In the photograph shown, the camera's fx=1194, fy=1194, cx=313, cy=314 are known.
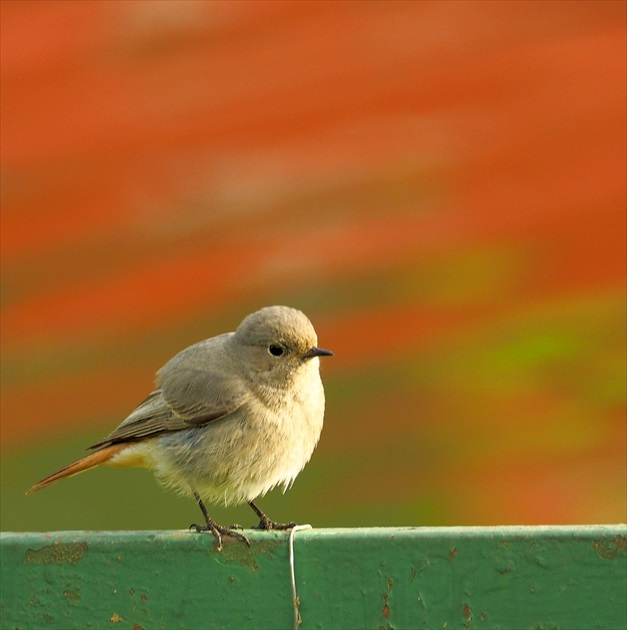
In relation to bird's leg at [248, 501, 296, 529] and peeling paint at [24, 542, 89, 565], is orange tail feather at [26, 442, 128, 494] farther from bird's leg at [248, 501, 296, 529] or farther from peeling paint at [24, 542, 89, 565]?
peeling paint at [24, 542, 89, 565]

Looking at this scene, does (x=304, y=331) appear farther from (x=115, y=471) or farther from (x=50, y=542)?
(x=115, y=471)

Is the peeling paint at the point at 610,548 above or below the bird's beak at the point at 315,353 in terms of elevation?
below

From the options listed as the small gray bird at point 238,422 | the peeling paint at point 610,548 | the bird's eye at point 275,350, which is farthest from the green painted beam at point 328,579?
the bird's eye at point 275,350

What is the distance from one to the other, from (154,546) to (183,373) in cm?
138

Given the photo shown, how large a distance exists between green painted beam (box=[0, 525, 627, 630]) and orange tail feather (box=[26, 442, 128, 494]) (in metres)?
1.05

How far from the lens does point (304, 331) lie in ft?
14.1

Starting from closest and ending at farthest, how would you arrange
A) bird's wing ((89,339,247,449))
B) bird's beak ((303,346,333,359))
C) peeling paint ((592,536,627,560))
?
1. peeling paint ((592,536,627,560))
2. bird's beak ((303,346,333,359))
3. bird's wing ((89,339,247,449))

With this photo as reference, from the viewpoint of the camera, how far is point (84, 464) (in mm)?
4332

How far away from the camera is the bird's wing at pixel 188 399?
14.0 ft

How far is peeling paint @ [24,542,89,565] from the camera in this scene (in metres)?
3.21

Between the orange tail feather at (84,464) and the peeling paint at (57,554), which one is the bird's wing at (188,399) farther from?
the peeling paint at (57,554)

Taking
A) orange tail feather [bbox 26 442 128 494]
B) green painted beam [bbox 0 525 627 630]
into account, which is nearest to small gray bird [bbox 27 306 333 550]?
orange tail feather [bbox 26 442 128 494]

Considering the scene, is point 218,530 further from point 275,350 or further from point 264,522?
point 275,350

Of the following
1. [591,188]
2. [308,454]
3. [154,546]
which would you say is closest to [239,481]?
[308,454]
